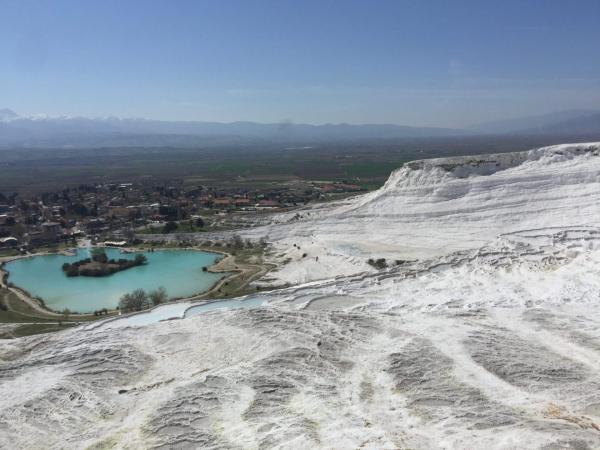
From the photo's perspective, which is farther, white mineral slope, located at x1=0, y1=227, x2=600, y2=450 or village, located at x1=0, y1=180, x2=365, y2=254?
village, located at x1=0, y1=180, x2=365, y2=254

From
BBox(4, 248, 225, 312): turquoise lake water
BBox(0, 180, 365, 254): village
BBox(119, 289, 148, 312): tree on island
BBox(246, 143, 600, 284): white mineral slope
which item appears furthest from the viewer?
A: BBox(0, 180, 365, 254): village

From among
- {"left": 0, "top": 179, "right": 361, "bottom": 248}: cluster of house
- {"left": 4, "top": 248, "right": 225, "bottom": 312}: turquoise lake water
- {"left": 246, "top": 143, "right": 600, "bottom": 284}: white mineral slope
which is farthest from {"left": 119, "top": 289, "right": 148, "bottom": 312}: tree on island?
{"left": 0, "top": 179, "right": 361, "bottom": 248}: cluster of house

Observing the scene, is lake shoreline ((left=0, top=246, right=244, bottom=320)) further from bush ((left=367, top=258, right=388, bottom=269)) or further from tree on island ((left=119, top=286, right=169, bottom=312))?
bush ((left=367, top=258, right=388, bottom=269))

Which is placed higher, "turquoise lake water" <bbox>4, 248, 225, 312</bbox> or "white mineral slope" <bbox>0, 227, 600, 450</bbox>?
"white mineral slope" <bbox>0, 227, 600, 450</bbox>

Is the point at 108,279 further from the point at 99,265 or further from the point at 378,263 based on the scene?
the point at 378,263

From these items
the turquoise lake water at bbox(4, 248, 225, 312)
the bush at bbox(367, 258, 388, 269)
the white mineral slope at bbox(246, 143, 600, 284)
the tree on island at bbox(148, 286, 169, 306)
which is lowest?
the turquoise lake water at bbox(4, 248, 225, 312)

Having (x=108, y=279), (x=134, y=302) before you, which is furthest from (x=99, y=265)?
(x=134, y=302)

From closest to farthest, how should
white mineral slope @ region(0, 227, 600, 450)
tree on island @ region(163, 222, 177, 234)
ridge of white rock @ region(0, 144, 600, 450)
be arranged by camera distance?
white mineral slope @ region(0, 227, 600, 450) < ridge of white rock @ region(0, 144, 600, 450) < tree on island @ region(163, 222, 177, 234)
